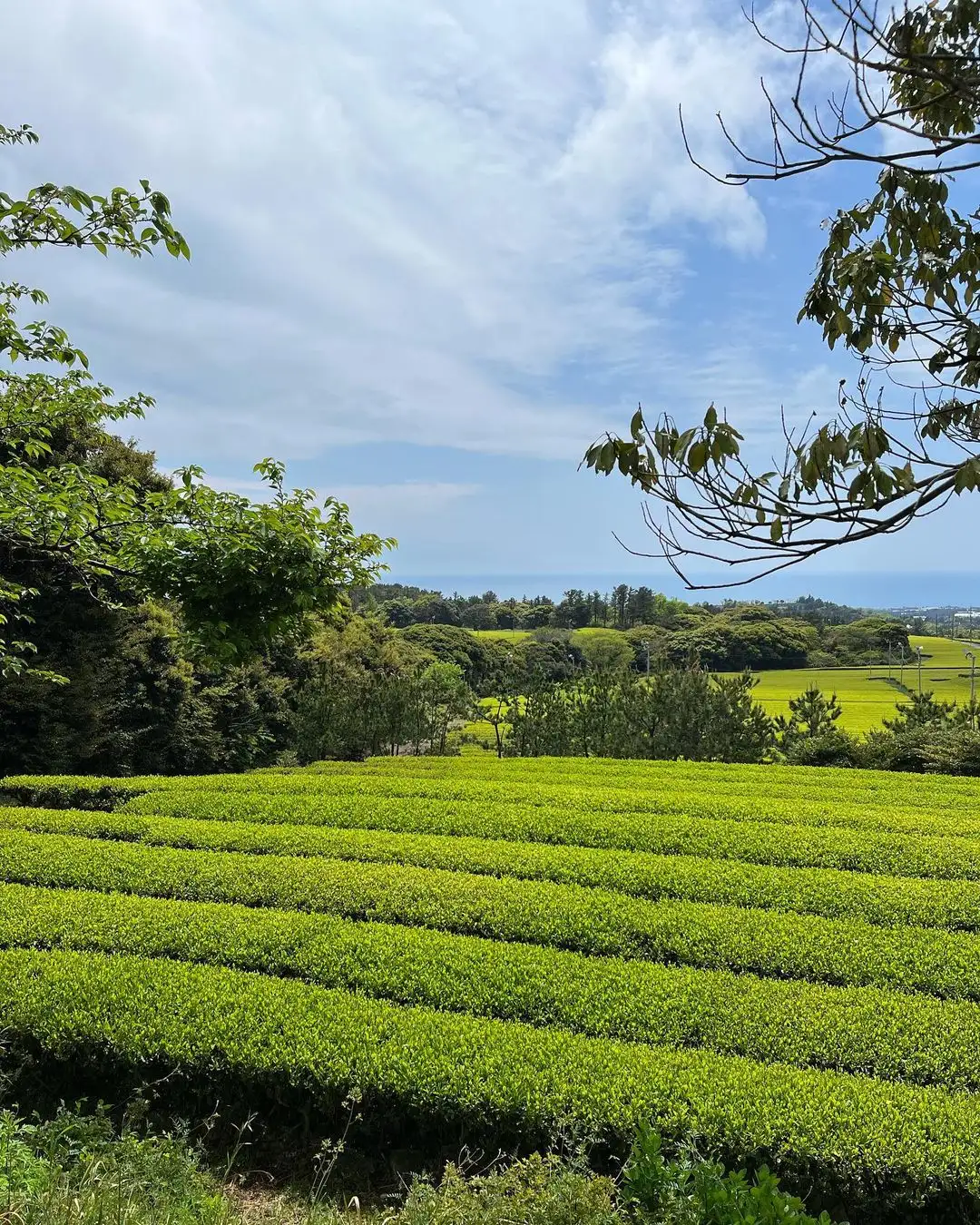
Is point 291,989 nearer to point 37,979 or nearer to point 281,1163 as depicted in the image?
point 281,1163

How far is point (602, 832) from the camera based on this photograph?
712 cm

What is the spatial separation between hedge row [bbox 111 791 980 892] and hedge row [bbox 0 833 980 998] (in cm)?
76

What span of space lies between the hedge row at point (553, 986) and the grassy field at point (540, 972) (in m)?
0.02

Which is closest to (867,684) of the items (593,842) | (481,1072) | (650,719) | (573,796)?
(650,719)

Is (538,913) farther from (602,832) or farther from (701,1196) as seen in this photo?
(701,1196)

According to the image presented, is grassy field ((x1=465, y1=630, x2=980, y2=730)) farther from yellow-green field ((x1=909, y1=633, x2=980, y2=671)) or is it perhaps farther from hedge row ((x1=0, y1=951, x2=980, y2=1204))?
hedge row ((x1=0, y1=951, x2=980, y2=1204))

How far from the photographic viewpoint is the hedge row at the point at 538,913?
4512mm

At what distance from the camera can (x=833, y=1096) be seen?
320cm

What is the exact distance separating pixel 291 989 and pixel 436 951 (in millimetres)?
973

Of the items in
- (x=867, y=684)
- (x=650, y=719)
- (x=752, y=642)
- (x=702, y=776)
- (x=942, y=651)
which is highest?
(x=752, y=642)

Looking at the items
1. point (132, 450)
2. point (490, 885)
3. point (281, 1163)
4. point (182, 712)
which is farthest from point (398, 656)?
point (281, 1163)

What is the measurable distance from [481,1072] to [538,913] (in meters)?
1.82

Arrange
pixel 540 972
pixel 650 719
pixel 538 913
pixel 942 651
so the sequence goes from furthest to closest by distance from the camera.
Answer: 1. pixel 942 651
2. pixel 650 719
3. pixel 538 913
4. pixel 540 972

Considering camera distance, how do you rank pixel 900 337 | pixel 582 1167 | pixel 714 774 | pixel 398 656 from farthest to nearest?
pixel 398 656, pixel 714 774, pixel 582 1167, pixel 900 337
